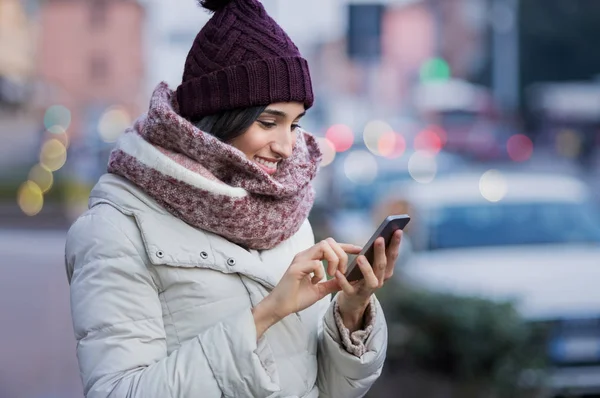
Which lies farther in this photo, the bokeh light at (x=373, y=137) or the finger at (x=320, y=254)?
the bokeh light at (x=373, y=137)

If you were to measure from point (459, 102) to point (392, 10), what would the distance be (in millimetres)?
41980

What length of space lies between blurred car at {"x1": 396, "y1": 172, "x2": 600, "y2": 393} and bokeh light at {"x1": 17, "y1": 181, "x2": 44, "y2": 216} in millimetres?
13665

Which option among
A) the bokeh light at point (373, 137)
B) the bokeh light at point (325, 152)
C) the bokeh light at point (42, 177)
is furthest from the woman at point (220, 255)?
the bokeh light at point (42, 177)

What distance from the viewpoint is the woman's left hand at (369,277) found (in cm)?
221

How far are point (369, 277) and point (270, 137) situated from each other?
42cm

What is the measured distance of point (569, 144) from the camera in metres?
39.7

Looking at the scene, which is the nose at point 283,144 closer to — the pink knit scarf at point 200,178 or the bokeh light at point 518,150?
the pink knit scarf at point 200,178

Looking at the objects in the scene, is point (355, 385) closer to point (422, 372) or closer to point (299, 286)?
point (299, 286)

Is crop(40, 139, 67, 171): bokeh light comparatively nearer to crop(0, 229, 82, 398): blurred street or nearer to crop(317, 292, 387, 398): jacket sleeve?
crop(0, 229, 82, 398): blurred street

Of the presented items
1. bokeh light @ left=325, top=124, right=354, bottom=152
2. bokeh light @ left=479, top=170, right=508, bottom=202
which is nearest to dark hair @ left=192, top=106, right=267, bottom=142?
bokeh light @ left=479, top=170, right=508, bottom=202

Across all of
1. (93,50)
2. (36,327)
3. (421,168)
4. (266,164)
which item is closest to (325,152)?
(266,164)

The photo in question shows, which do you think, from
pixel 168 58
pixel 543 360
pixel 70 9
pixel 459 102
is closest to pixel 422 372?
pixel 543 360

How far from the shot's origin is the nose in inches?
93.6

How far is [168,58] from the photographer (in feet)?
66.0
